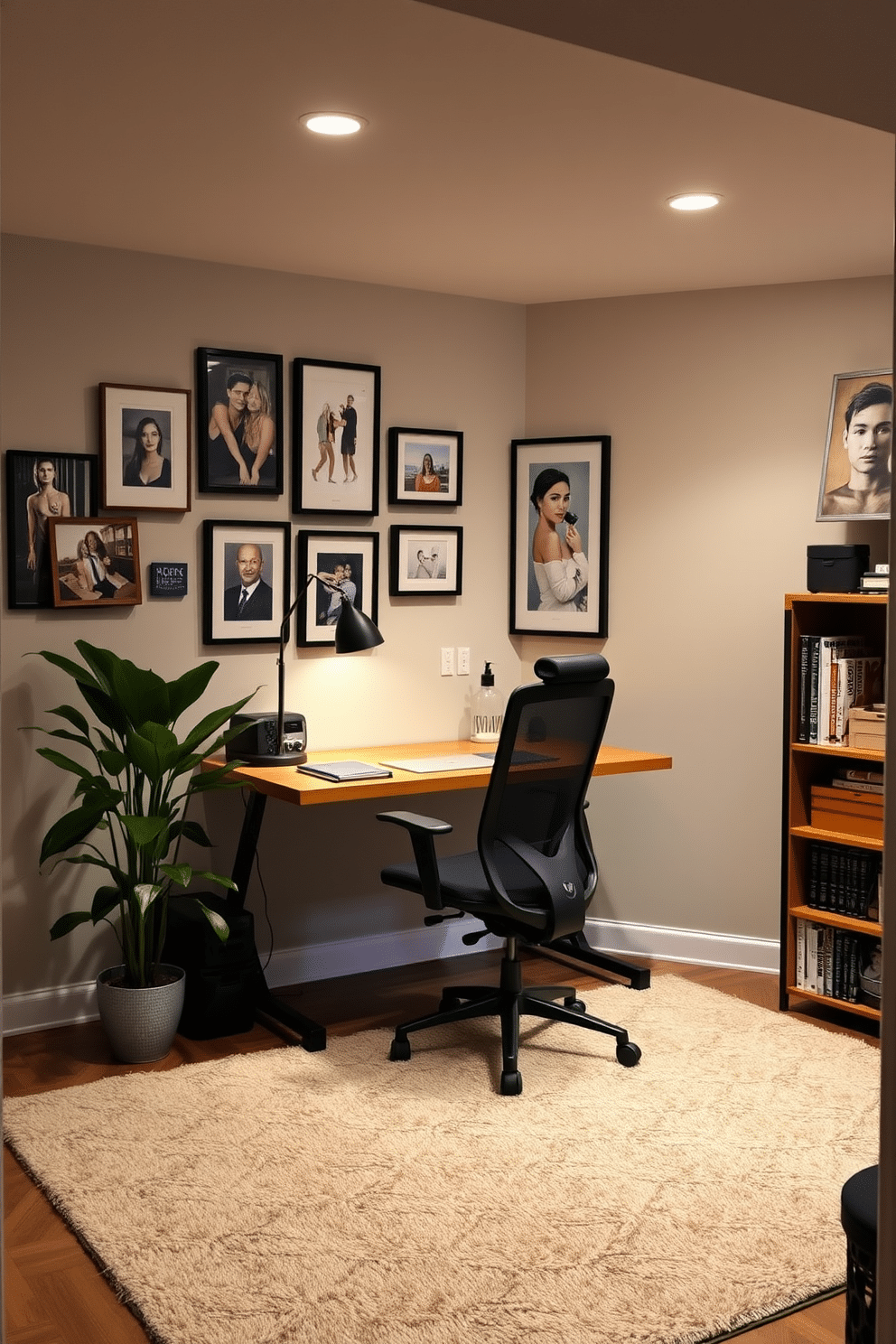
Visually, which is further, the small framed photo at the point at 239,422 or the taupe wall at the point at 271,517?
the small framed photo at the point at 239,422

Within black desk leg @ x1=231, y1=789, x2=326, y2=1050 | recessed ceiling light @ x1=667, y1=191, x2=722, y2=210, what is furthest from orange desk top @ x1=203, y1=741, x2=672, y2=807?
recessed ceiling light @ x1=667, y1=191, x2=722, y2=210

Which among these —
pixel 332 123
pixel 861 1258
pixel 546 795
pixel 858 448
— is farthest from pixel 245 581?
pixel 861 1258

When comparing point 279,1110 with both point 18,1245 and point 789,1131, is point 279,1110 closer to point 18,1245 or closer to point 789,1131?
point 18,1245

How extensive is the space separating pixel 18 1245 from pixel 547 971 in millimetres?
2231

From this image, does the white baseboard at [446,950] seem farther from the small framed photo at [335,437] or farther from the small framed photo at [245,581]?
the small framed photo at [335,437]

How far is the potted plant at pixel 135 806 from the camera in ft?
11.7

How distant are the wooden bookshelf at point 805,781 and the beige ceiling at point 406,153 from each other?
3.61 feet

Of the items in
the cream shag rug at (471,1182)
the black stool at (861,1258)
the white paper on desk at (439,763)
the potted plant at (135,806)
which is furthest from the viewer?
the white paper on desk at (439,763)

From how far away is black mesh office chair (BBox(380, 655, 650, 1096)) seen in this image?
11.0 ft

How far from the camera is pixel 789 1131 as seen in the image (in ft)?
10.4

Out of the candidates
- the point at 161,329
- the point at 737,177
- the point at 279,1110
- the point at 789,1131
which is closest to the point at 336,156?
the point at 737,177

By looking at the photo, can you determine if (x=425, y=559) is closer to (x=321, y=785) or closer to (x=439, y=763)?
(x=439, y=763)

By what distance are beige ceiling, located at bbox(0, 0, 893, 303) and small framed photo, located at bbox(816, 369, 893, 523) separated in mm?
393

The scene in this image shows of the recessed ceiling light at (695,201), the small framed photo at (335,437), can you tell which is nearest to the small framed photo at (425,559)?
the small framed photo at (335,437)
